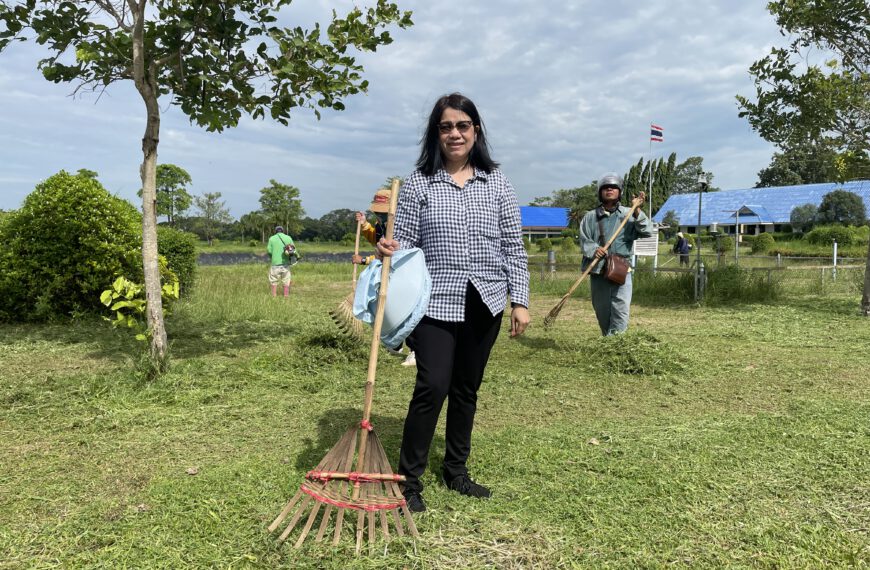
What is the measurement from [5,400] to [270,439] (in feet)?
6.91

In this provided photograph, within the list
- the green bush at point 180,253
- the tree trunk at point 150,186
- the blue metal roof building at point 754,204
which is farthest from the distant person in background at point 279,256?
the blue metal roof building at point 754,204

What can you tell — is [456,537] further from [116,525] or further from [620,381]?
[620,381]

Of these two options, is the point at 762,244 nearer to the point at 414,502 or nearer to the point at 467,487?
the point at 467,487

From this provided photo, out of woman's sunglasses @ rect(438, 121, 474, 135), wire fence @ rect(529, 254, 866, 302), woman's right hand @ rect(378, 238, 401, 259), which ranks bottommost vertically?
wire fence @ rect(529, 254, 866, 302)

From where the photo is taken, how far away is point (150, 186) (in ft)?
15.9

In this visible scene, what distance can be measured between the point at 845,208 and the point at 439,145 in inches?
1633

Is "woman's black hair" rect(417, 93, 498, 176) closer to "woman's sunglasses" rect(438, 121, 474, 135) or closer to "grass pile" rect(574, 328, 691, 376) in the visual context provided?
"woman's sunglasses" rect(438, 121, 474, 135)

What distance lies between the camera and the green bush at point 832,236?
28453 mm

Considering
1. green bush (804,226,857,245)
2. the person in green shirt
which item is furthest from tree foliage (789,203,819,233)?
the person in green shirt

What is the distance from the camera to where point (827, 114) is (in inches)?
342

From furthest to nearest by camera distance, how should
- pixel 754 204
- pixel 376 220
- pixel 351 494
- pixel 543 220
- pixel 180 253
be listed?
pixel 543 220, pixel 754 204, pixel 180 253, pixel 376 220, pixel 351 494

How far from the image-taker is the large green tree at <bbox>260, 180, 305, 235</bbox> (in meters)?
51.8

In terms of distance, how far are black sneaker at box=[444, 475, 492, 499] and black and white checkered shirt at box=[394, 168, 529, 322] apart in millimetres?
839

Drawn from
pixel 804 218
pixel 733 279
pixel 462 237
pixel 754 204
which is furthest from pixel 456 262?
pixel 754 204
